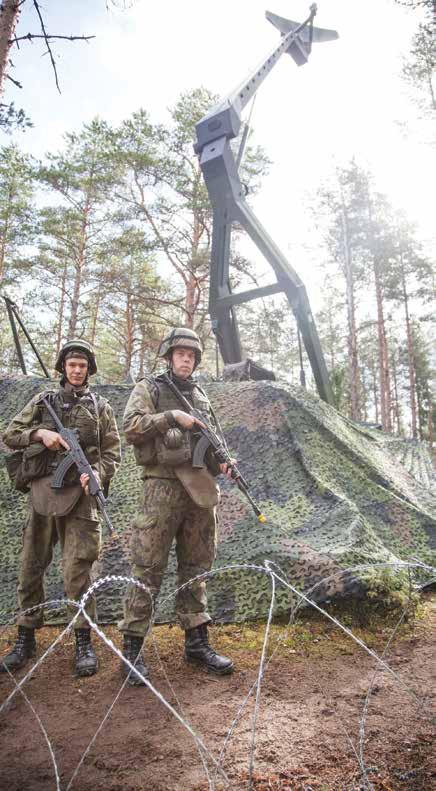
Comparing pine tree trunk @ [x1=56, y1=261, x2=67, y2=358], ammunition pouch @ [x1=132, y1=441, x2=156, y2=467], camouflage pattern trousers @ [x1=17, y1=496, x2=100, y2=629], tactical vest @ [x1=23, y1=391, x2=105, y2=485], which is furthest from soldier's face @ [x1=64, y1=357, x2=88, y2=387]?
pine tree trunk @ [x1=56, y1=261, x2=67, y2=358]

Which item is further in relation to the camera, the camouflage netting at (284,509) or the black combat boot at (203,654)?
the camouflage netting at (284,509)

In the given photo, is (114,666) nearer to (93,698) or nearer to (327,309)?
(93,698)

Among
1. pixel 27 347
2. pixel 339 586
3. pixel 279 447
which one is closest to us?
pixel 339 586

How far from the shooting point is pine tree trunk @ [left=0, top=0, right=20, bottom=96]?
4.50 metres

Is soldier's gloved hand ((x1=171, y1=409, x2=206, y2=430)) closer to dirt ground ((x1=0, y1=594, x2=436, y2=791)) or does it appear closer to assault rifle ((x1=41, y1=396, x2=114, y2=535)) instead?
assault rifle ((x1=41, y1=396, x2=114, y2=535))

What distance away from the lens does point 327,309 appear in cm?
2422

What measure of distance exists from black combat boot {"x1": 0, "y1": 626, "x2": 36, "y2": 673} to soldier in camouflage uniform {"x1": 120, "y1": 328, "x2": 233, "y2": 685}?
713mm

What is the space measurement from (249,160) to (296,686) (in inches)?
551

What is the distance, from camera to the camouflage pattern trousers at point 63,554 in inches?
127

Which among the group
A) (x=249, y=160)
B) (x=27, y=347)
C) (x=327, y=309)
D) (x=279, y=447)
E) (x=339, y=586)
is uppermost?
(x=249, y=160)

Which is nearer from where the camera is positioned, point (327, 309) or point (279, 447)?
point (279, 447)

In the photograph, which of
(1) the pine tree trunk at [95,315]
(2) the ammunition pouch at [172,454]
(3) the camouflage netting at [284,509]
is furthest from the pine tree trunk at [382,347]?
(2) the ammunition pouch at [172,454]

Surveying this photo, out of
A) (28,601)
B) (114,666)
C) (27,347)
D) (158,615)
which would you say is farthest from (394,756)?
(27,347)

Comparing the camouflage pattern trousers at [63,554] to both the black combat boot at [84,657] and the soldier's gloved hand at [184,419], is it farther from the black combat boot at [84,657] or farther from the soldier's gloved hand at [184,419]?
the soldier's gloved hand at [184,419]
